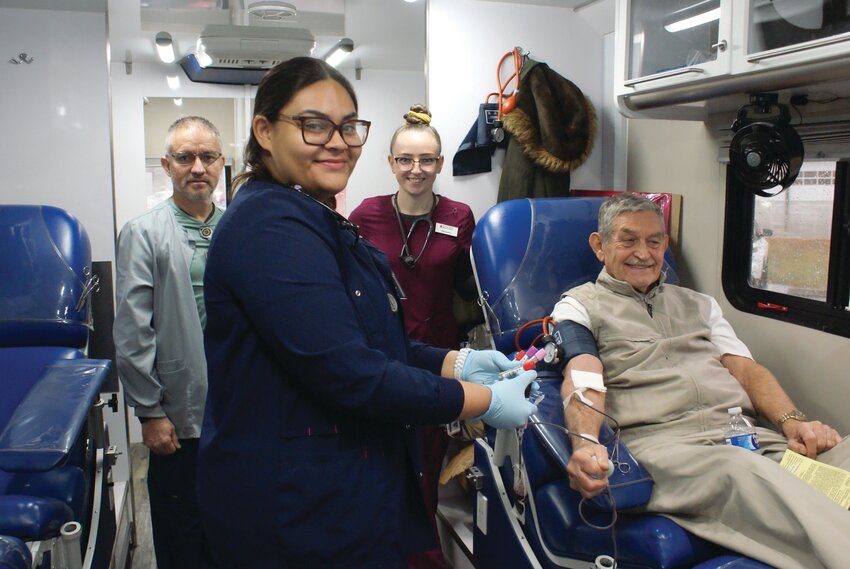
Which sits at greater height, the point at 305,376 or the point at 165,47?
the point at 165,47

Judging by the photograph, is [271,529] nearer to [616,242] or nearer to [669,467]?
[669,467]

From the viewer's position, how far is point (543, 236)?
2.46 metres

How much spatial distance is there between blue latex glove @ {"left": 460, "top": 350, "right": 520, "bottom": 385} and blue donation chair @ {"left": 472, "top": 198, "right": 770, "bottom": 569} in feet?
1.10

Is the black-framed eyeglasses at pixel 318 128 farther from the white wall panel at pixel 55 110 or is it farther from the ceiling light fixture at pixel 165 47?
the ceiling light fixture at pixel 165 47

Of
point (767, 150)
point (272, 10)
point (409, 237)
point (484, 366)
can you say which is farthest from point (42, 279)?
point (767, 150)

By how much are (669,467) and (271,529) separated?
1025 millimetres

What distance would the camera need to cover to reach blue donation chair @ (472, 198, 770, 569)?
1695mm

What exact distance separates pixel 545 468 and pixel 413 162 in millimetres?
1330

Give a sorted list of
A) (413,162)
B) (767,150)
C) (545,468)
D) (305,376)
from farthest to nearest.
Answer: (413,162), (767,150), (545,468), (305,376)

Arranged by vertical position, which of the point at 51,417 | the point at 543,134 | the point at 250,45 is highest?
the point at 250,45

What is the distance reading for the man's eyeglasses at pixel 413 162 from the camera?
108 inches

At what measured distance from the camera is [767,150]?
211 cm

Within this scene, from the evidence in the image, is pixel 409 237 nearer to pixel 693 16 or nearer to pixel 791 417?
pixel 693 16

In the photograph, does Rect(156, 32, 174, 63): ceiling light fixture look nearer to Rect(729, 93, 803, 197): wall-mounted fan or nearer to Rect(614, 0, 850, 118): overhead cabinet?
Rect(614, 0, 850, 118): overhead cabinet
